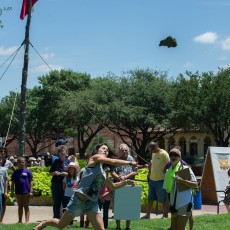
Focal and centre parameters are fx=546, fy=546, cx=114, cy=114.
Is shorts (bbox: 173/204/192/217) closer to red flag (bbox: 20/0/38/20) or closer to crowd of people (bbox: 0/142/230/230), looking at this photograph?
crowd of people (bbox: 0/142/230/230)

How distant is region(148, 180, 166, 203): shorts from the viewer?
12115 millimetres

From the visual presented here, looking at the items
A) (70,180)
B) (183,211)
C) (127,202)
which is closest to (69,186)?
(70,180)

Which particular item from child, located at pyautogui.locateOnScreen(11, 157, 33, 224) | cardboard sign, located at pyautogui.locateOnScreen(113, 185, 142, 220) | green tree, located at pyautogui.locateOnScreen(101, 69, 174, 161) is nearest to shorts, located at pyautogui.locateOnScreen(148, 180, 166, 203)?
child, located at pyautogui.locateOnScreen(11, 157, 33, 224)

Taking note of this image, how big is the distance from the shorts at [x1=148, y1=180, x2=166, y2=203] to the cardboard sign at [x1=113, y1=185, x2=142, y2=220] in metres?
2.93

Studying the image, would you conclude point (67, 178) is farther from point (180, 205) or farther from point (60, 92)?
point (60, 92)

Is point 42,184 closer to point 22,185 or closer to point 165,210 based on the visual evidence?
point 22,185

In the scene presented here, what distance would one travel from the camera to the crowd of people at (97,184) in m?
7.37

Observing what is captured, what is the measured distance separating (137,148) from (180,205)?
4285 cm

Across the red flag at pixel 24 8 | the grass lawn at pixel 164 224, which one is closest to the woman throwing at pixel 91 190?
the grass lawn at pixel 164 224

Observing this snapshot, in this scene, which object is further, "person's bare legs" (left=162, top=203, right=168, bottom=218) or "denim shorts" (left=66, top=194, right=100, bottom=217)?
"person's bare legs" (left=162, top=203, right=168, bottom=218)

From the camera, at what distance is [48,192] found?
15086 millimetres

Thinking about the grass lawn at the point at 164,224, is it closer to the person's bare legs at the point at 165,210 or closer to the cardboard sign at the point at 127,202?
the person's bare legs at the point at 165,210

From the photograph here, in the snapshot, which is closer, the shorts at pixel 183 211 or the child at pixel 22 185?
the shorts at pixel 183 211

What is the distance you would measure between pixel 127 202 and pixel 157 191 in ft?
10.5
